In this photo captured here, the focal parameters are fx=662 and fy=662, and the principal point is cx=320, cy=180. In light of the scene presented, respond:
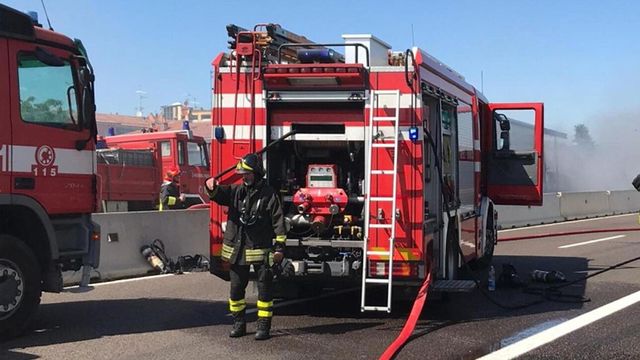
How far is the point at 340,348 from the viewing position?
605 centimetres

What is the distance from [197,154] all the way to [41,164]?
11253 mm

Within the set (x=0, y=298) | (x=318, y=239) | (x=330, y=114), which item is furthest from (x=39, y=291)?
(x=330, y=114)

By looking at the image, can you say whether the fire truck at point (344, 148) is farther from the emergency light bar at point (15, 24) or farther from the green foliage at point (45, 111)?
the emergency light bar at point (15, 24)

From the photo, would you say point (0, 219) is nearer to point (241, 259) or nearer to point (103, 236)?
point (241, 259)

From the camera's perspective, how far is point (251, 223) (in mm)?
6492

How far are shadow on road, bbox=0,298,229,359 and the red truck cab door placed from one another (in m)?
1.21

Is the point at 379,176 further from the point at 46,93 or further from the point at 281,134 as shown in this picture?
the point at 46,93

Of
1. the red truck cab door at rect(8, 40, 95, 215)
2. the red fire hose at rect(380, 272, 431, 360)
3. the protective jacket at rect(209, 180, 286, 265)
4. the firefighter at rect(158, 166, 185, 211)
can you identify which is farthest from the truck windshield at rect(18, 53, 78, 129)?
the firefighter at rect(158, 166, 185, 211)

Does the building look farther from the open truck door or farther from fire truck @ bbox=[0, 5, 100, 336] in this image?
fire truck @ bbox=[0, 5, 100, 336]

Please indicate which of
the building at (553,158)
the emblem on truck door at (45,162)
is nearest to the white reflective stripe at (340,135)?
the emblem on truck door at (45,162)

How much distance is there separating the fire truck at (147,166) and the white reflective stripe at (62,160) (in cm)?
885

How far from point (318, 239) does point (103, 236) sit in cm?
473

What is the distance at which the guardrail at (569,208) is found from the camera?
2177cm

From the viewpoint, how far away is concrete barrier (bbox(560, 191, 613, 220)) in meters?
25.5
